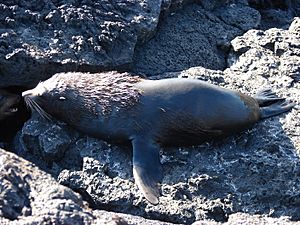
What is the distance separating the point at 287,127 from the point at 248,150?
1.30 feet

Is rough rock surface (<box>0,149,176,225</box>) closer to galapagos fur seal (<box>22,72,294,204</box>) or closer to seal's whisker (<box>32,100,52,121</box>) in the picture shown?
galapagos fur seal (<box>22,72,294,204</box>)

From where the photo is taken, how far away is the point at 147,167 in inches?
199

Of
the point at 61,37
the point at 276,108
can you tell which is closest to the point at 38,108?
the point at 61,37

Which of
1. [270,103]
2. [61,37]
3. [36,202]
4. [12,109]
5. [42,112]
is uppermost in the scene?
[36,202]

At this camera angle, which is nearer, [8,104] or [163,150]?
[163,150]

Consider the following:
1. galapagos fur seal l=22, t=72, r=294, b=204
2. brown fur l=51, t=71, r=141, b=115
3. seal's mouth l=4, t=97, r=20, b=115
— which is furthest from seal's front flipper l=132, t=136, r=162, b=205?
seal's mouth l=4, t=97, r=20, b=115

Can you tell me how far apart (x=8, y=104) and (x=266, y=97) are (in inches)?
78.9

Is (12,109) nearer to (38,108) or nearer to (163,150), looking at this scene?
(38,108)

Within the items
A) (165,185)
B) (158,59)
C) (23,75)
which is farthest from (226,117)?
(23,75)

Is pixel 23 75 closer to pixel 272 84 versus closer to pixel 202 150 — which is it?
pixel 202 150

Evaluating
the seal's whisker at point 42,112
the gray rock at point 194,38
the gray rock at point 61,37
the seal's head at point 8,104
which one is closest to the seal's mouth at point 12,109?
the seal's head at point 8,104

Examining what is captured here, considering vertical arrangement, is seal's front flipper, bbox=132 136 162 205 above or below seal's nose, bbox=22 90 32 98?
below

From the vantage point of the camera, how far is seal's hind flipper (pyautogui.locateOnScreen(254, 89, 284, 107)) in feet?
18.5

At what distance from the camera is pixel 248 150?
5191 mm
